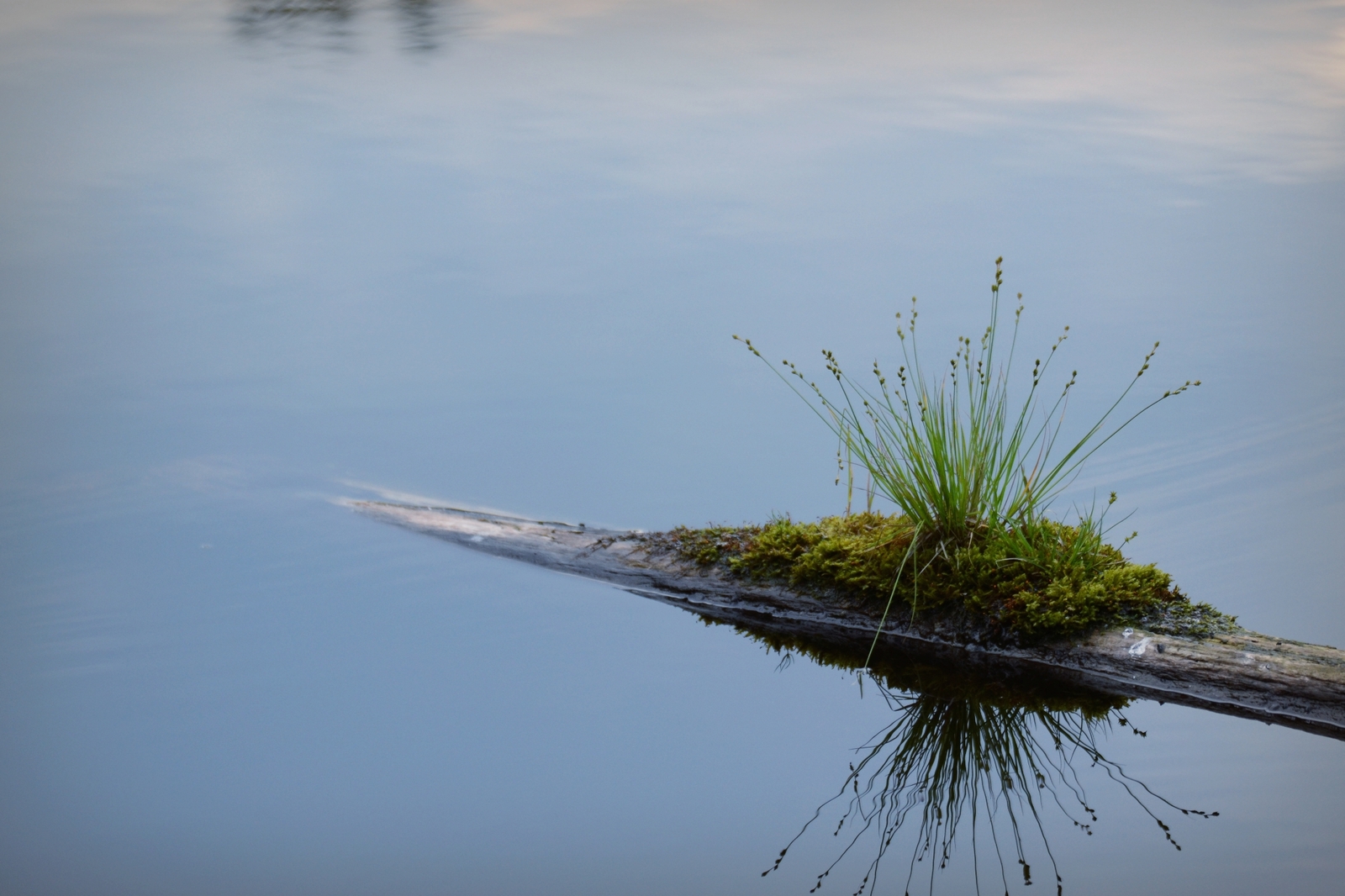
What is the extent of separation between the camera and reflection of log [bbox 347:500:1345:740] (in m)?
3.27

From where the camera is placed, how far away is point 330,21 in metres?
19.1

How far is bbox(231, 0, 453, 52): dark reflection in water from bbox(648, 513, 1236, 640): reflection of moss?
1430 centimetres

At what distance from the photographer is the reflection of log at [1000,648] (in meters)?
3.27

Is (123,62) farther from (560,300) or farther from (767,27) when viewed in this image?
(560,300)

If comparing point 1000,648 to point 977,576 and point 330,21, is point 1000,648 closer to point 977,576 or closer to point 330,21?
point 977,576

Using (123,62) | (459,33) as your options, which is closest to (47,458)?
(123,62)

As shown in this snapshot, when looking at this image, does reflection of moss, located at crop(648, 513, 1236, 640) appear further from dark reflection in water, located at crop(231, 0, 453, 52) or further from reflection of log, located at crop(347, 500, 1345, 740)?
dark reflection in water, located at crop(231, 0, 453, 52)

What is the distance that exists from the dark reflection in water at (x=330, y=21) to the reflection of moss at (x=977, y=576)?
1430cm

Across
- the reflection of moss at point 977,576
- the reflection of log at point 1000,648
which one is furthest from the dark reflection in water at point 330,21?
the reflection of moss at point 977,576

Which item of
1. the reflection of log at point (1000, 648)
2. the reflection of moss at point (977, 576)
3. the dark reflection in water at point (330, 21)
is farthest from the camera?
the dark reflection in water at point (330, 21)

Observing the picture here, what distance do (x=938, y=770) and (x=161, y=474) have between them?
4537 mm

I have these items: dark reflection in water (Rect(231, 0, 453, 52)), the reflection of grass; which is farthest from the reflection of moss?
dark reflection in water (Rect(231, 0, 453, 52))

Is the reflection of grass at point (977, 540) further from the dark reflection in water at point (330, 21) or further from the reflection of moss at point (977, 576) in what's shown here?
the dark reflection in water at point (330, 21)

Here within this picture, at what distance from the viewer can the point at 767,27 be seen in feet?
55.8
